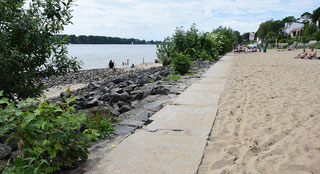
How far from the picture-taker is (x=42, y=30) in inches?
144

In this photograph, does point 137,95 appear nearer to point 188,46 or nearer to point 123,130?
point 123,130

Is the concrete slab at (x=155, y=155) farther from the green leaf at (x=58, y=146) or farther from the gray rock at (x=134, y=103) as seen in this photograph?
the gray rock at (x=134, y=103)

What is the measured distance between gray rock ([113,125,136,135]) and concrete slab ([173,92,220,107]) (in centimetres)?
166

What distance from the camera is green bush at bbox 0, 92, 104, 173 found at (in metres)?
1.97

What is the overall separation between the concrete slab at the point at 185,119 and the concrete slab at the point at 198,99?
31cm

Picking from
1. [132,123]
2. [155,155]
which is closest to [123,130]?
[132,123]

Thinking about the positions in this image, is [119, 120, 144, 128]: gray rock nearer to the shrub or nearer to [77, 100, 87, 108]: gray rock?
[77, 100, 87, 108]: gray rock

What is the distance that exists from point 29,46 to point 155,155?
110 inches

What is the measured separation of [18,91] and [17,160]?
2.02 m

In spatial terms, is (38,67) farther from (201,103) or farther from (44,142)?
(201,103)

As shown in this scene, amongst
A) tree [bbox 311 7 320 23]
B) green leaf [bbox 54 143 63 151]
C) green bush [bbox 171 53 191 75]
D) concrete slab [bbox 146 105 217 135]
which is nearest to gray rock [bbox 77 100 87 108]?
concrete slab [bbox 146 105 217 135]

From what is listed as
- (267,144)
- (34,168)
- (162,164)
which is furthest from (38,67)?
(267,144)

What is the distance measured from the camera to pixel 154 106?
4711mm

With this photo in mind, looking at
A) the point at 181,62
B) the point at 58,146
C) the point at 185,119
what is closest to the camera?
the point at 58,146
